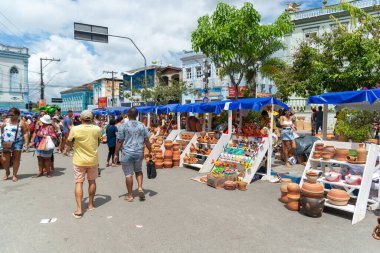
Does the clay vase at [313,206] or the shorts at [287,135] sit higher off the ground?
the shorts at [287,135]

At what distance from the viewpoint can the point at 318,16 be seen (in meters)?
23.7

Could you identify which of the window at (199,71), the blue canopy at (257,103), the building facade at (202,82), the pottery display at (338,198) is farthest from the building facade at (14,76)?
the pottery display at (338,198)

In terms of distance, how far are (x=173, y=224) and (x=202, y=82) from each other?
91.1ft

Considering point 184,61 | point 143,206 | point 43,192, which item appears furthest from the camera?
point 184,61

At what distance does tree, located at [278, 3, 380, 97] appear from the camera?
10.3m

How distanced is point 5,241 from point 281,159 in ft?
28.7

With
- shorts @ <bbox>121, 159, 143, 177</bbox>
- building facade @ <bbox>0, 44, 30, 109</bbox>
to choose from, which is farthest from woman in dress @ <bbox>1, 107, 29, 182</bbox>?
building facade @ <bbox>0, 44, 30, 109</bbox>

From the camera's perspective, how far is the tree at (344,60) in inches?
406

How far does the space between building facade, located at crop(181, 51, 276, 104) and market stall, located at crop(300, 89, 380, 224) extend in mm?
21992

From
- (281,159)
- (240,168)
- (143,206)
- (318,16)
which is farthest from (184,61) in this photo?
(143,206)

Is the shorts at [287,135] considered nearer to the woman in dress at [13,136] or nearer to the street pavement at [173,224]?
the street pavement at [173,224]

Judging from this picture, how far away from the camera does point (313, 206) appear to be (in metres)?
4.84

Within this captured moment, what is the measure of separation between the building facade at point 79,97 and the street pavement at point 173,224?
201 feet

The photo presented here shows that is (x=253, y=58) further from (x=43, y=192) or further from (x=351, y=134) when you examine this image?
(x=43, y=192)
